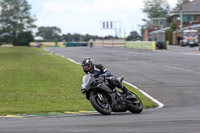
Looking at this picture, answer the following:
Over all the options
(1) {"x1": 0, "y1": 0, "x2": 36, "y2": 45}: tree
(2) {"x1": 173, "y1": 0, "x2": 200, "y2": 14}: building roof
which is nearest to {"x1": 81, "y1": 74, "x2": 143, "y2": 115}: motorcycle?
(2) {"x1": 173, "y1": 0, "x2": 200, "y2": 14}: building roof

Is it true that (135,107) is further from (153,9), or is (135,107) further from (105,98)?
(153,9)

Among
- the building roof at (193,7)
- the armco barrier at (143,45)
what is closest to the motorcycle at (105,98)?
the armco barrier at (143,45)

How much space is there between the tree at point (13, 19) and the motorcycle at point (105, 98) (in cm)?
13456

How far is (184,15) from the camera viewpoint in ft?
341

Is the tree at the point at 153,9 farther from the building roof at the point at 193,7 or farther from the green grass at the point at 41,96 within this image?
the green grass at the point at 41,96

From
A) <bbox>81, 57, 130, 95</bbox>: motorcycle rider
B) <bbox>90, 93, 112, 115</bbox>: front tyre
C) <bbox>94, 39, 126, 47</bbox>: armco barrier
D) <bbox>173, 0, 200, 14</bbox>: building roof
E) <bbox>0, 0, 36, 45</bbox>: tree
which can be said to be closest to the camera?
<bbox>90, 93, 112, 115</bbox>: front tyre

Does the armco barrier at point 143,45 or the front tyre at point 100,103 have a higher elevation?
the front tyre at point 100,103

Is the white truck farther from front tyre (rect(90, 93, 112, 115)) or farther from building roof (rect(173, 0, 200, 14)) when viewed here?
front tyre (rect(90, 93, 112, 115))

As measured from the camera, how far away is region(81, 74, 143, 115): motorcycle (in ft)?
34.0

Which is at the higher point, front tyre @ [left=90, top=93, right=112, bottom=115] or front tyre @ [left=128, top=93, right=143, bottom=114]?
front tyre @ [left=90, top=93, right=112, bottom=115]

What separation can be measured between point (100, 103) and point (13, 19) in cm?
14150

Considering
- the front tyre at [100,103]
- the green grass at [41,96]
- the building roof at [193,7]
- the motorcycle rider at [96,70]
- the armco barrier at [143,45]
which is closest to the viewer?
the front tyre at [100,103]

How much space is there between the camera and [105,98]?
10.5m

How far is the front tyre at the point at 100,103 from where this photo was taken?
33.7 feet
